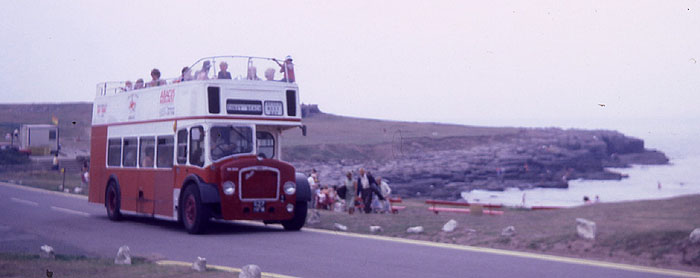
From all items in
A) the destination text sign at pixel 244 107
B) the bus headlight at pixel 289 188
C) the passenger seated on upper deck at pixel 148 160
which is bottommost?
the bus headlight at pixel 289 188

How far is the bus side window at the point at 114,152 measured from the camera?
1988cm

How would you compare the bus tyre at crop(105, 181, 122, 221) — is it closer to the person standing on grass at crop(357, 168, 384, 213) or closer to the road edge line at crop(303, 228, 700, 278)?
the road edge line at crop(303, 228, 700, 278)

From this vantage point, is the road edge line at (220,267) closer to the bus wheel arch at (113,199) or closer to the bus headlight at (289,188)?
the bus headlight at (289,188)

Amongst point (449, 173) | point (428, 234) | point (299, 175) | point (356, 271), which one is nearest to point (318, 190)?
point (299, 175)

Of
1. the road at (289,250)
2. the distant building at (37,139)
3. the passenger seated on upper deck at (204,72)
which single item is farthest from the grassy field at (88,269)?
the distant building at (37,139)

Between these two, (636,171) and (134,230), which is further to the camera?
(636,171)

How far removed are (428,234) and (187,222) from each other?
5065 mm

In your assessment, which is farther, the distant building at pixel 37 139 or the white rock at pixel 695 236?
the distant building at pixel 37 139

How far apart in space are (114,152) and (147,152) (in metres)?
2.35

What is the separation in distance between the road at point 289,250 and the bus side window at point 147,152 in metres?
1.54

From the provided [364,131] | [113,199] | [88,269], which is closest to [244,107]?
[113,199]

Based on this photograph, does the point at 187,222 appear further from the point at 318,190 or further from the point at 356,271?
the point at 318,190

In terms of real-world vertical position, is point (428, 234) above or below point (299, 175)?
below

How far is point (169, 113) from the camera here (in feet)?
56.5
